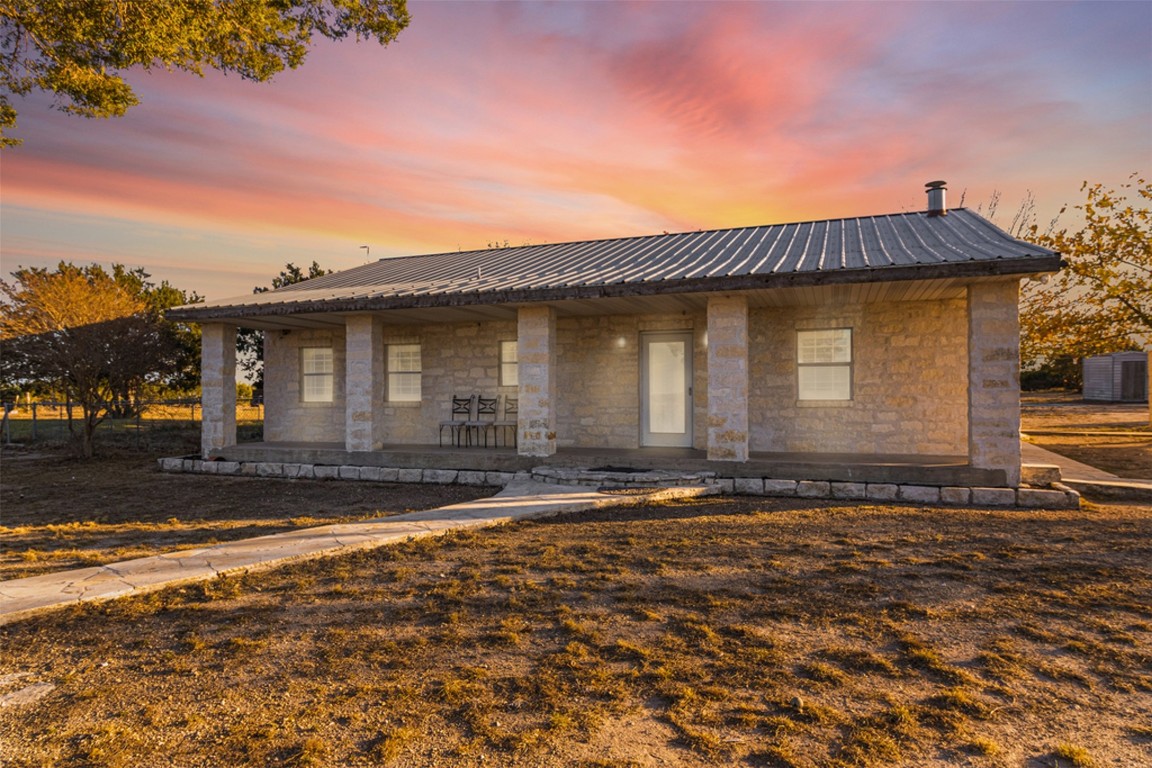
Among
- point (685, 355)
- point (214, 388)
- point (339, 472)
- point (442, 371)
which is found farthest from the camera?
point (442, 371)

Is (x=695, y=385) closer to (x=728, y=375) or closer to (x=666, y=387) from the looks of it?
(x=666, y=387)

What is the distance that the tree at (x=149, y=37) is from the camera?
24.7 feet

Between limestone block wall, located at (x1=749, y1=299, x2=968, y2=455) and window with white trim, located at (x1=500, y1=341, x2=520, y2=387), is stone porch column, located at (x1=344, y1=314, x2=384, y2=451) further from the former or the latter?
limestone block wall, located at (x1=749, y1=299, x2=968, y2=455)

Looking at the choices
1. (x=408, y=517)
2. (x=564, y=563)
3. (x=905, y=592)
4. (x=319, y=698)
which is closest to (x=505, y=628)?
(x=319, y=698)

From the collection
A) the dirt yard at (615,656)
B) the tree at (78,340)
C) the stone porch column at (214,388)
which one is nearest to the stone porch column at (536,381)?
the dirt yard at (615,656)

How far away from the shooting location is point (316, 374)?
1345 centimetres

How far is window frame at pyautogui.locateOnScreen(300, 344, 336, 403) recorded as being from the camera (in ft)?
43.8

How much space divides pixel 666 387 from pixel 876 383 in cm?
343

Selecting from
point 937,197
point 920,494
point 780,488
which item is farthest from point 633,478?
point 937,197

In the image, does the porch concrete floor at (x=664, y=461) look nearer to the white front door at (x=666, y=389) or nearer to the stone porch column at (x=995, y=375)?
the stone porch column at (x=995, y=375)

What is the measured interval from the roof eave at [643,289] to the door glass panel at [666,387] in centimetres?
242

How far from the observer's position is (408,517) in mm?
7262

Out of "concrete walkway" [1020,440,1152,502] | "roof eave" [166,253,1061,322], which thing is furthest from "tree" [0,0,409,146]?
"concrete walkway" [1020,440,1152,502]

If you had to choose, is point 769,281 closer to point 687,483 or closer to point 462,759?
point 687,483
